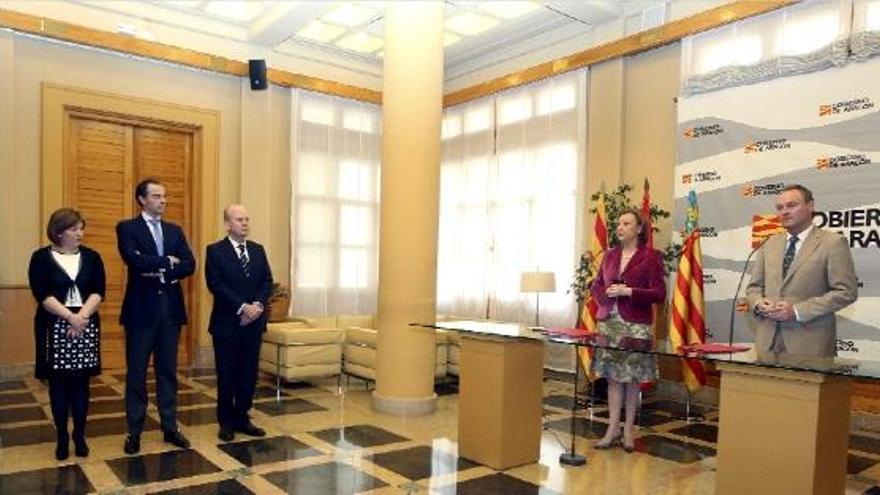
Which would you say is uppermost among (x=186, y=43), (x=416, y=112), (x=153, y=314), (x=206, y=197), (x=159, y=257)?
(x=186, y=43)

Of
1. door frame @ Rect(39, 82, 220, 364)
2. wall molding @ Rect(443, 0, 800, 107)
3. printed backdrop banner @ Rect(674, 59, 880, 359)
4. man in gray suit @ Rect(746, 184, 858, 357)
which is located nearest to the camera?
man in gray suit @ Rect(746, 184, 858, 357)

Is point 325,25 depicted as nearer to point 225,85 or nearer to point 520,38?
point 225,85

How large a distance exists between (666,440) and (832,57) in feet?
10.5

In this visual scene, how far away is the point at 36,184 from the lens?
6461 mm

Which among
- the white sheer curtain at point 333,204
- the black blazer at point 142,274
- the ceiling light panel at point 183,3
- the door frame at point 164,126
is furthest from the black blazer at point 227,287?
the ceiling light panel at point 183,3

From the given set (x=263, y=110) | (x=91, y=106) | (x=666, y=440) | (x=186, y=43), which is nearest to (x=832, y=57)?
(x=666, y=440)

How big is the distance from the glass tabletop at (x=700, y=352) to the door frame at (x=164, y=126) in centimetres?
448

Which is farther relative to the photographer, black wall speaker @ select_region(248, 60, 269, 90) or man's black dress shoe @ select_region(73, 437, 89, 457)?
black wall speaker @ select_region(248, 60, 269, 90)

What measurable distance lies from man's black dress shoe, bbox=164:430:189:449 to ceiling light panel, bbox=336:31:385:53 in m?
5.34

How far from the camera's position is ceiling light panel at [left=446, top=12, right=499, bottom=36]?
24.1ft

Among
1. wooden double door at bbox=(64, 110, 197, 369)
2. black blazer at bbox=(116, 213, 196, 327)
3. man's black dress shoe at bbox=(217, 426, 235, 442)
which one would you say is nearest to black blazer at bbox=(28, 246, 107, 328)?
black blazer at bbox=(116, 213, 196, 327)

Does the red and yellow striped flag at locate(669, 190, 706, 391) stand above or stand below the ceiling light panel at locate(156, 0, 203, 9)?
Answer: below

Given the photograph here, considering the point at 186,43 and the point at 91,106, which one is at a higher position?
the point at 186,43

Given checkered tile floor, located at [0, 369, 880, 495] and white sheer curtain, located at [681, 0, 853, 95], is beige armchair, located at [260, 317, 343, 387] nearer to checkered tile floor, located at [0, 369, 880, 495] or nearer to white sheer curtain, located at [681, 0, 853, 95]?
checkered tile floor, located at [0, 369, 880, 495]
